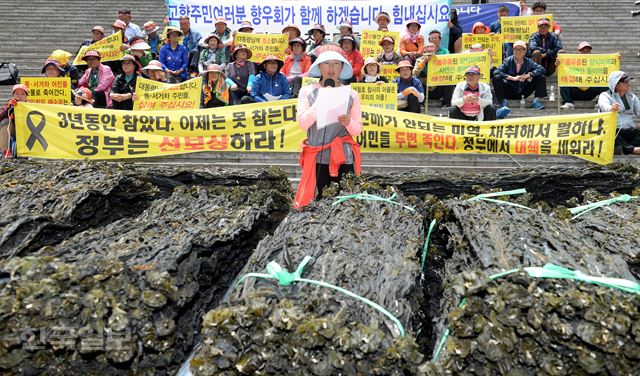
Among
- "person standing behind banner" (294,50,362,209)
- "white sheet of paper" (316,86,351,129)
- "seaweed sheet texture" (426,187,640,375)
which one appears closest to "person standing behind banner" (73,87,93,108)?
"person standing behind banner" (294,50,362,209)

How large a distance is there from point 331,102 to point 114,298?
351 cm

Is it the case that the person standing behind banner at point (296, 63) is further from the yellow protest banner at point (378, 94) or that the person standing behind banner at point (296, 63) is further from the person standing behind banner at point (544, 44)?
the person standing behind banner at point (544, 44)

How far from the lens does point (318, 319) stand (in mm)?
2385

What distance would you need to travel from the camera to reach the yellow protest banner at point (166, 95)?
10984 millimetres

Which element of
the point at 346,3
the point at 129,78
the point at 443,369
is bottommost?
the point at 443,369

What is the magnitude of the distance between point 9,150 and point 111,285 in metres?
8.71

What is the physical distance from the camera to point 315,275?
113 inches

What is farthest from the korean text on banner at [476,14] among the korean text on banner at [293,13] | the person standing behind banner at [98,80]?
the person standing behind banner at [98,80]

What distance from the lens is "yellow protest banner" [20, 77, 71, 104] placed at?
10.9 metres

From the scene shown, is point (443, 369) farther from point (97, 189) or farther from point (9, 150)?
point (9, 150)

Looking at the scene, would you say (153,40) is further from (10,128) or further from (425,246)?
(425,246)

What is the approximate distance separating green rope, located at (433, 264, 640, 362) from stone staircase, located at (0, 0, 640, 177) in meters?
7.52

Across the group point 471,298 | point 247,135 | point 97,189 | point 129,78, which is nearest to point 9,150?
point 129,78

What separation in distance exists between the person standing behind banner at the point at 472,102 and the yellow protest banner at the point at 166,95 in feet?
14.3
